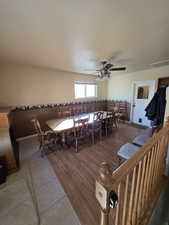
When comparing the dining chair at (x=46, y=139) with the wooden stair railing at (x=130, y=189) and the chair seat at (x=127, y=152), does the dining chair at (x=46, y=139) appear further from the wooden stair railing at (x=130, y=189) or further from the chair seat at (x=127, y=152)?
the wooden stair railing at (x=130, y=189)

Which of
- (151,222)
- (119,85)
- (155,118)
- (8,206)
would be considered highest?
(119,85)

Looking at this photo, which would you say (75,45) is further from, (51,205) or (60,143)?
(51,205)

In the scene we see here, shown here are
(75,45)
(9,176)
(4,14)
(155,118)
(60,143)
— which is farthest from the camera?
(60,143)

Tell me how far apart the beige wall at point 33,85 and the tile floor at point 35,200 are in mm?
2173

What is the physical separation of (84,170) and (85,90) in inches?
150

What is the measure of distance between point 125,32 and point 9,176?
3.25 m

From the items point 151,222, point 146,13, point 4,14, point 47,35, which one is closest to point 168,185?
point 151,222

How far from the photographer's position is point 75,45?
2057mm

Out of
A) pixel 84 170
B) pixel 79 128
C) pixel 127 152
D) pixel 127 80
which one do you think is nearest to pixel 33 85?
pixel 79 128

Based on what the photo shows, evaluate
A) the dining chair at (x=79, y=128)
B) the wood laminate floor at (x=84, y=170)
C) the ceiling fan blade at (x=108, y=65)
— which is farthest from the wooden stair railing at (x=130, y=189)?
the ceiling fan blade at (x=108, y=65)

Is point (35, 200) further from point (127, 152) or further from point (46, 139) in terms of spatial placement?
point (127, 152)

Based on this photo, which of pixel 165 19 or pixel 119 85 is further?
pixel 119 85

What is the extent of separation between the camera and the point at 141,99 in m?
4.44

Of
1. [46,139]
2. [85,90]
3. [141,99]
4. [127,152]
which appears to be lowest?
[46,139]
